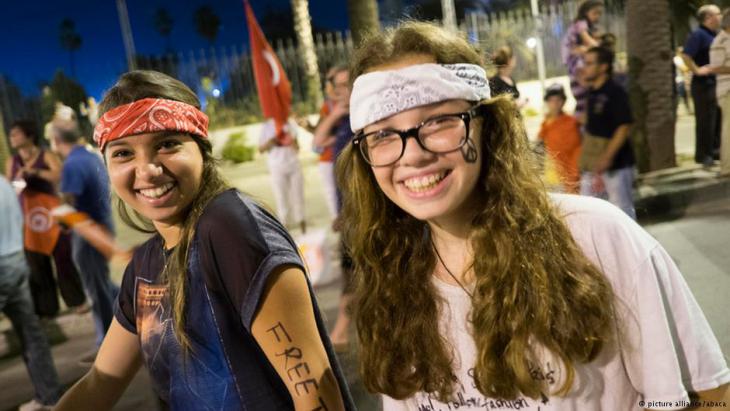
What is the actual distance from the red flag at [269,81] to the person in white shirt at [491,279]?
643 centimetres

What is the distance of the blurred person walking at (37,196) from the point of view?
6449 millimetres

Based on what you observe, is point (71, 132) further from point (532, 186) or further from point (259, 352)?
point (532, 186)

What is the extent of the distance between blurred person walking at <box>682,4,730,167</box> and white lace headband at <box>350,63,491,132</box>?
312 inches

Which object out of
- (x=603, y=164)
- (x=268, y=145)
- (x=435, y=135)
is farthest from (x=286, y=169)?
(x=435, y=135)

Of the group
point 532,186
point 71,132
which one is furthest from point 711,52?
point 532,186

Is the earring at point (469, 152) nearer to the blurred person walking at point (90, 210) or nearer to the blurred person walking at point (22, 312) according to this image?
the blurred person walking at point (22, 312)

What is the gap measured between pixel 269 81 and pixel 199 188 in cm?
617

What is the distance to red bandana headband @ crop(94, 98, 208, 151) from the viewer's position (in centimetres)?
197

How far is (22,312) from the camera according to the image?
5051 mm

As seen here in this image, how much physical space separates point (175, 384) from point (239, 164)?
1481 centimetres

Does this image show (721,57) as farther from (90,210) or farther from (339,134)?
(90,210)

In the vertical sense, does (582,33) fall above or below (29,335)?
above

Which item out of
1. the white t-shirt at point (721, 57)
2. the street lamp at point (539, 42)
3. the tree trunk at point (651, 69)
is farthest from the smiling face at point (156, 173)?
the street lamp at point (539, 42)

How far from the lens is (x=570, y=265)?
150cm
